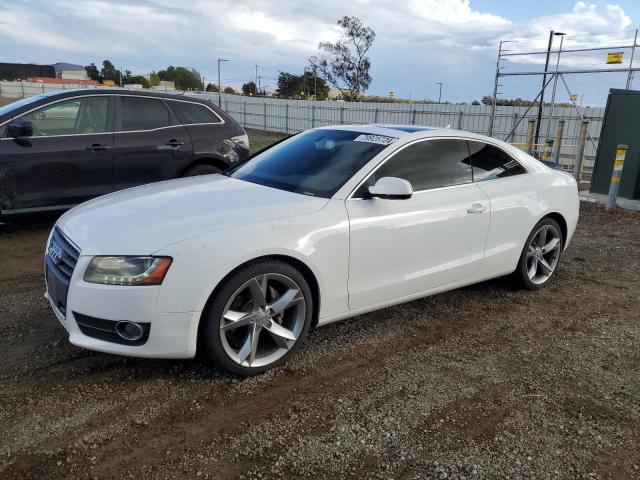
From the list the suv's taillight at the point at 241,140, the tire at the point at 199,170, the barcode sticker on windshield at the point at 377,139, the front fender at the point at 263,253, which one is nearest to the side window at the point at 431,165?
the barcode sticker on windshield at the point at 377,139

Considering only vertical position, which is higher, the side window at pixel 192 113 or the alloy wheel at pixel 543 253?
the side window at pixel 192 113

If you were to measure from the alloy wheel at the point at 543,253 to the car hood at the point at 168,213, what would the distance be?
8.02ft

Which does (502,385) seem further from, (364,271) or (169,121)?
(169,121)

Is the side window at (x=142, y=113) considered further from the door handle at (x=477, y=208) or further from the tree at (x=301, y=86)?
the tree at (x=301, y=86)

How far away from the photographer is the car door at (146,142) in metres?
6.42

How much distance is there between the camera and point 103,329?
289cm

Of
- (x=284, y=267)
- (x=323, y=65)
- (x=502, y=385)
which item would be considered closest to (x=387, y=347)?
(x=502, y=385)

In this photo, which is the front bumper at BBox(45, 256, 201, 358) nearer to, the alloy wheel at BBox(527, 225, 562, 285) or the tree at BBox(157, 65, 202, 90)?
the alloy wheel at BBox(527, 225, 562, 285)

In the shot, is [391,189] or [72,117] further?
[72,117]

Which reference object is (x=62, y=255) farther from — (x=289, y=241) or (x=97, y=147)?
(x=97, y=147)

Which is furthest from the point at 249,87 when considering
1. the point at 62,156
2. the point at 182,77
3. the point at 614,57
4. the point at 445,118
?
the point at 62,156

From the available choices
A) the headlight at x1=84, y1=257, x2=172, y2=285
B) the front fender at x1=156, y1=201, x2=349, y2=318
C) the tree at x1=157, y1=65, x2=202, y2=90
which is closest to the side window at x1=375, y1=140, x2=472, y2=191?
the front fender at x1=156, y1=201, x2=349, y2=318

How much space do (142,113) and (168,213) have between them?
402 centimetres

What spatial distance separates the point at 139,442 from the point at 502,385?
2.13m
